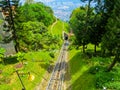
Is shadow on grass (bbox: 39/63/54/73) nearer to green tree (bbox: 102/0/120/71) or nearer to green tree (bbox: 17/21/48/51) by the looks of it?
green tree (bbox: 17/21/48/51)

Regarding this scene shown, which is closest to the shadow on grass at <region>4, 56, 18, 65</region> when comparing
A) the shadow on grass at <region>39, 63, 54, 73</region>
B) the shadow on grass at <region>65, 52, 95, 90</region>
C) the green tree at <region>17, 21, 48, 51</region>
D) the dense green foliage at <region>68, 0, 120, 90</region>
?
the shadow on grass at <region>39, 63, 54, 73</region>

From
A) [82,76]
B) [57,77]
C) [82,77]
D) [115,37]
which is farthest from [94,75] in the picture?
[57,77]

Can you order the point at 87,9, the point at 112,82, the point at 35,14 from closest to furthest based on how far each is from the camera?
1. the point at 112,82
2. the point at 87,9
3. the point at 35,14

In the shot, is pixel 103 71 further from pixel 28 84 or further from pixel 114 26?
pixel 28 84

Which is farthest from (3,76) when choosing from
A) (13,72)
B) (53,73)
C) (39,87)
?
(53,73)

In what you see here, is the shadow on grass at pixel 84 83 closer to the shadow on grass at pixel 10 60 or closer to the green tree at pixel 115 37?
the green tree at pixel 115 37

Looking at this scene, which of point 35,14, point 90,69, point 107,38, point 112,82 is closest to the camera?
point 112,82

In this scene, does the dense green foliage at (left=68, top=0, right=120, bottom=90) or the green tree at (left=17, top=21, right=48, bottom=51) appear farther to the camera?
the green tree at (left=17, top=21, right=48, bottom=51)

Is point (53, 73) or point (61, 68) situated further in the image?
point (61, 68)

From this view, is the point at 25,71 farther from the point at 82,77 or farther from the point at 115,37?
the point at 115,37
